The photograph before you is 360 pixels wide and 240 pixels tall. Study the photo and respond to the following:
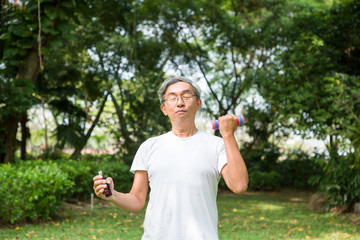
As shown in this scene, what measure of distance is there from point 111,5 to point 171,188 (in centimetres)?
1270

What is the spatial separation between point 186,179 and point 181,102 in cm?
42

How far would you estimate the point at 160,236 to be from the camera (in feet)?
6.91

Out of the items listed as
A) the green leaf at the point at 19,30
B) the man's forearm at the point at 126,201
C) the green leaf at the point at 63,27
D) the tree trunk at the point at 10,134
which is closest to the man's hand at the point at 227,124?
the man's forearm at the point at 126,201

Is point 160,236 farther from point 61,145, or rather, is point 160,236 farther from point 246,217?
point 61,145

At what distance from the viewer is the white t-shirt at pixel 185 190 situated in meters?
2.10

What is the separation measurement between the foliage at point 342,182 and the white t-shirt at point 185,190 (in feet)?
24.4

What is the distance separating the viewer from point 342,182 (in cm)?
941

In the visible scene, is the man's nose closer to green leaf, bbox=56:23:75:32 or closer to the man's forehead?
the man's forehead

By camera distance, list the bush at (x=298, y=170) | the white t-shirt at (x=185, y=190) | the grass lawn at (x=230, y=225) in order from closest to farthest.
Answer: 1. the white t-shirt at (x=185, y=190)
2. the grass lawn at (x=230, y=225)
3. the bush at (x=298, y=170)

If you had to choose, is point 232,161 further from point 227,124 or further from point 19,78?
point 19,78

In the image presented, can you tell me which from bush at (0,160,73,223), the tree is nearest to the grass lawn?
bush at (0,160,73,223)

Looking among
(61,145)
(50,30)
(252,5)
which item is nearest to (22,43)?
(50,30)

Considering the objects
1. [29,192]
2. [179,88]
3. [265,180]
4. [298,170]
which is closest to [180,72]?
[265,180]

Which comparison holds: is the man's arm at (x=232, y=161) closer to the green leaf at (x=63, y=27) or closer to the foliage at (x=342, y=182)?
the green leaf at (x=63, y=27)
